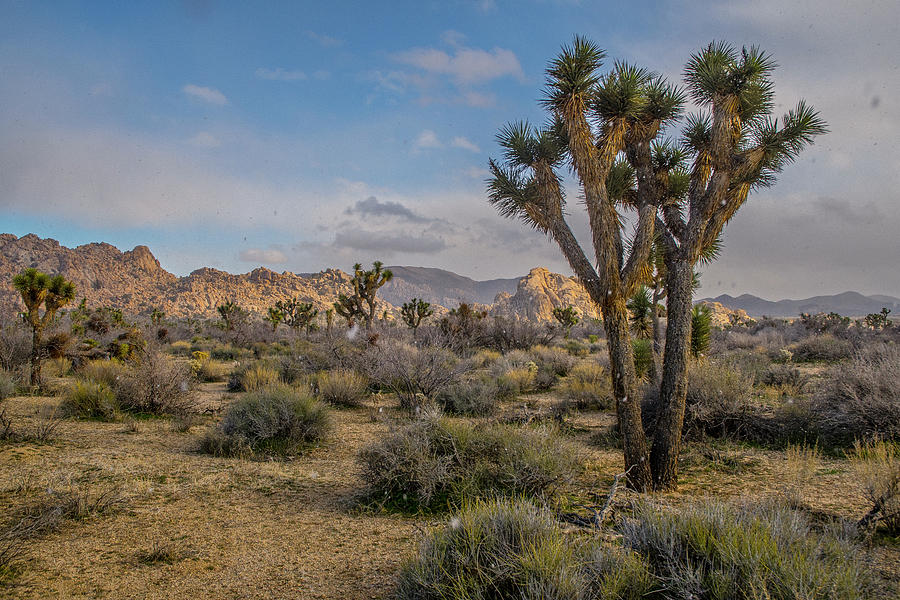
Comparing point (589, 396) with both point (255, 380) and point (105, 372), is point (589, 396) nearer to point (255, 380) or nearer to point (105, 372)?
point (255, 380)

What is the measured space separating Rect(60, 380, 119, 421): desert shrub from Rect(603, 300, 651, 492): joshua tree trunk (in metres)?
9.84

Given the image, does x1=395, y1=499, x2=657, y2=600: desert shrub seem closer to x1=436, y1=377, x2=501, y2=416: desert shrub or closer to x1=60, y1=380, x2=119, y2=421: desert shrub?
x1=436, y1=377, x2=501, y2=416: desert shrub

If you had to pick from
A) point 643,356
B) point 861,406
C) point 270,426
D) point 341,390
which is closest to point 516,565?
point 270,426

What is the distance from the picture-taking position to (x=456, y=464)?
5840mm

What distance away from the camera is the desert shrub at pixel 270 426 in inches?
307

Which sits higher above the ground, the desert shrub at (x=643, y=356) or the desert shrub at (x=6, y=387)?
the desert shrub at (x=643, y=356)

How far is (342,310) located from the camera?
2716 centimetres

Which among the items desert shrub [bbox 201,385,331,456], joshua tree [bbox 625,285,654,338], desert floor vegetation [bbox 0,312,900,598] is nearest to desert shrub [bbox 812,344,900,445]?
desert floor vegetation [bbox 0,312,900,598]

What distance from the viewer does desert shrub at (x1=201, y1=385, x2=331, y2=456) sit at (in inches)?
307

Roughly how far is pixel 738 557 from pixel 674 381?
3730 mm

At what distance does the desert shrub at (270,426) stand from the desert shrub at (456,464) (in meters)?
2.88

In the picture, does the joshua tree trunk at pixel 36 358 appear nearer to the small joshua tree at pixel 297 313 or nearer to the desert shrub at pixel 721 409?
the desert shrub at pixel 721 409

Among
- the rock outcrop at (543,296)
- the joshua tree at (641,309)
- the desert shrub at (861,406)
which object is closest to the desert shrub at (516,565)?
the desert shrub at (861,406)

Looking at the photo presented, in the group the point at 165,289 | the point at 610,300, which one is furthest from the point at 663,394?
the point at 165,289
